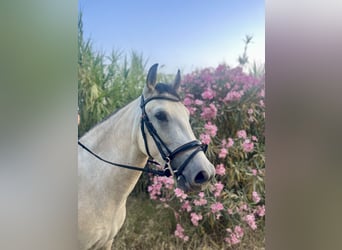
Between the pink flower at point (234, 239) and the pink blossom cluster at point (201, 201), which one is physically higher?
the pink blossom cluster at point (201, 201)

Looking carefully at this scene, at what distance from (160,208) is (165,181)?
0.14m

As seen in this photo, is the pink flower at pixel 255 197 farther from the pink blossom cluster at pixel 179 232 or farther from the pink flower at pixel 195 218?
the pink blossom cluster at pixel 179 232

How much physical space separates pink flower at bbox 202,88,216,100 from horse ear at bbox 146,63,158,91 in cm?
27

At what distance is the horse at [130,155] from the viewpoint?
1660 mm

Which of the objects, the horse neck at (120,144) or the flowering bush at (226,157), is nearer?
the flowering bush at (226,157)

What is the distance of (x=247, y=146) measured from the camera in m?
1.66

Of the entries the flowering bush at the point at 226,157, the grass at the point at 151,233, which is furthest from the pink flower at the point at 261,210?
the grass at the point at 151,233

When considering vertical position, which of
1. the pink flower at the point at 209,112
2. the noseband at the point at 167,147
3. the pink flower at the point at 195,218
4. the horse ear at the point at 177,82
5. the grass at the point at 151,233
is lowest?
the grass at the point at 151,233

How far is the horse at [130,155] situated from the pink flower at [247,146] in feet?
0.64

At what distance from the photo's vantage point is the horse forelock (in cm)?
170

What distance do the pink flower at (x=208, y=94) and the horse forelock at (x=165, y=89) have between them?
14 centimetres
